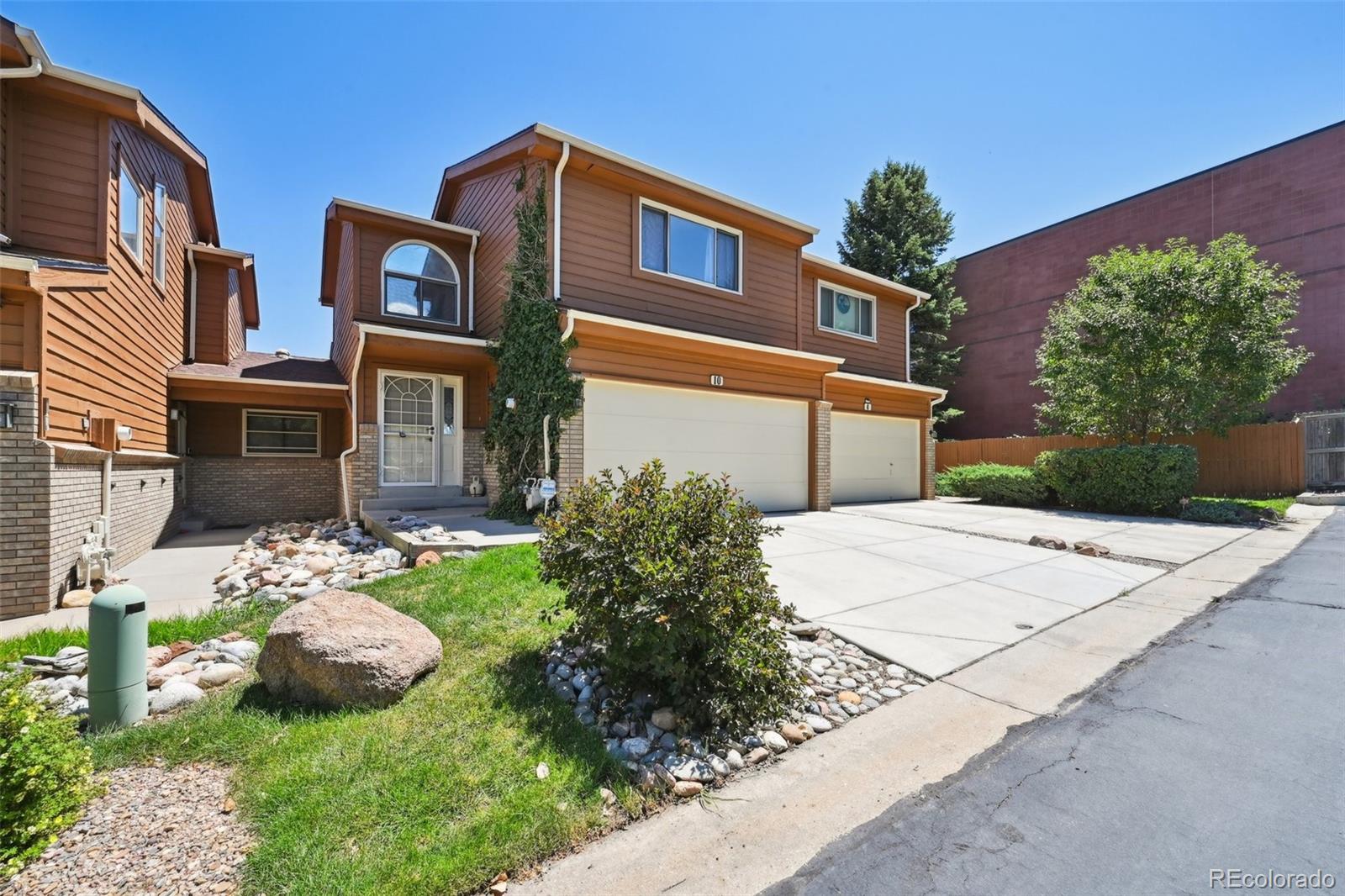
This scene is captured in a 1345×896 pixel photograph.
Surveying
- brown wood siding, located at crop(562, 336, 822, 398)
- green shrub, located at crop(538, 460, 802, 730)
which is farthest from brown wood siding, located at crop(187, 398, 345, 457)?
green shrub, located at crop(538, 460, 802, 730)

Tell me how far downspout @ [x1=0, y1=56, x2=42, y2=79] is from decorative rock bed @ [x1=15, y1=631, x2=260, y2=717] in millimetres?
7114

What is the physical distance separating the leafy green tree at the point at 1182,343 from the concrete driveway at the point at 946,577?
3.69 m

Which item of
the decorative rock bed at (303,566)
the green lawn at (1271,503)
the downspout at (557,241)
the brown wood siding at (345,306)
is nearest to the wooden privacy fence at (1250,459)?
the green lawn at (1271,503)

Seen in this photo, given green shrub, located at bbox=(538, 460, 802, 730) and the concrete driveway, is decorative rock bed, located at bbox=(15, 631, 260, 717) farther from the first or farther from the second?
the concrete driveway

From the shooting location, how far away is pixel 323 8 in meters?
7.67

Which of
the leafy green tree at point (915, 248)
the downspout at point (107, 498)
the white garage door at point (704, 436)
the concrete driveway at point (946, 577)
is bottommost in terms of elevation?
the concrete driveway at point (946, 577)

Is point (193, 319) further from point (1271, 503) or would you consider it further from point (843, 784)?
point (1271, 503)

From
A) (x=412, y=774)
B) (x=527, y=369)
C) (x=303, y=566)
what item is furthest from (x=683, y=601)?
(x=527, y=369)

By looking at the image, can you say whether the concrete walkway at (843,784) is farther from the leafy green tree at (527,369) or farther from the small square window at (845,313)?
the small square window at (845,313)

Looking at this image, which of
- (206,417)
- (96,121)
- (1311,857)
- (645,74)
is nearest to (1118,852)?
(1311,857)

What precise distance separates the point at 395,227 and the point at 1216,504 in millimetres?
17297

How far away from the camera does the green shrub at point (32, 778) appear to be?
220 centimetres

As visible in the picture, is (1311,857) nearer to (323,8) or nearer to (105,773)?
(105,773)

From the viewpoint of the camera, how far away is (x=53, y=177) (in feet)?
23.5
